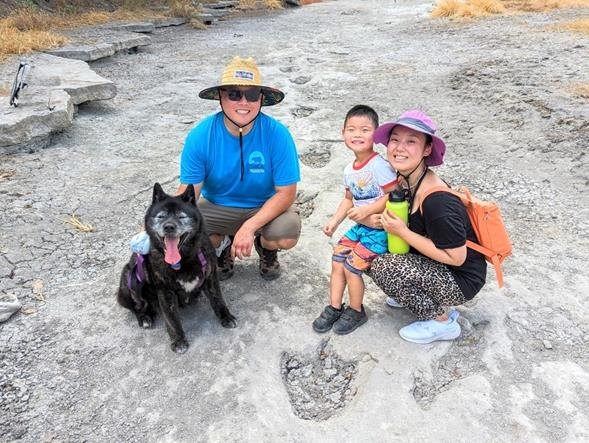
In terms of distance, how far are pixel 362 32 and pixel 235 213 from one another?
11.1 m

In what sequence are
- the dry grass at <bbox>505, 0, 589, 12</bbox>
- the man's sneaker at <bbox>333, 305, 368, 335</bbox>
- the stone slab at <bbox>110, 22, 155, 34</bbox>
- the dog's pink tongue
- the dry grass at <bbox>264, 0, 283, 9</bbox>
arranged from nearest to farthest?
the dog's pink tongue < the man's sneaker at <bbox>333, 305, 368, 335</bbox> < the stone slab at <bbox>110, 22, 155, 34</bbox> < the dry grass at <bbox>505, 0, 589, 12</bbox> < the dry grass at <bbox>264, 0, 283, 9</bbox>

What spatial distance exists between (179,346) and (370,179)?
1554 millimetres

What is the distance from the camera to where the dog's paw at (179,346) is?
2844 millimetres

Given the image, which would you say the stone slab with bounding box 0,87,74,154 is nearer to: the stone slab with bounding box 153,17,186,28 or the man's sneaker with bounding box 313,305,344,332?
the man's sneaker with bounding box 313,305,344,332

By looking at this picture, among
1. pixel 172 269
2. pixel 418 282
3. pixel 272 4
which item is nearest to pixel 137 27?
pixel 272 4

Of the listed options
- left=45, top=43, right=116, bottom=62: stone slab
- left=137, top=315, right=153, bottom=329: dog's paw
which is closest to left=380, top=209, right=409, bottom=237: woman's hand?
left=137, top=315, right=153, bottom=329: dog's paw

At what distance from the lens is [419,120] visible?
8.04ft

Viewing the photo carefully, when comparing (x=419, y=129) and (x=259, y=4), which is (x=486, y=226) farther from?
(x=259, y=4)

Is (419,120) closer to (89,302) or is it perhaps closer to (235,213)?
(235,213)

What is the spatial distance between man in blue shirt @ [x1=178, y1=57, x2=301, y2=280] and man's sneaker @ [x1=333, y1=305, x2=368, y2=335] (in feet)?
2.30

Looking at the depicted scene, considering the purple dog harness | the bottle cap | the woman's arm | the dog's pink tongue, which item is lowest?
the purple dog harness

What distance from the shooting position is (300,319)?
3086 millimetres

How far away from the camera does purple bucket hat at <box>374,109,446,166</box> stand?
2.44m

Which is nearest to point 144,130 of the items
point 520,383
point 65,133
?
point 65,133
